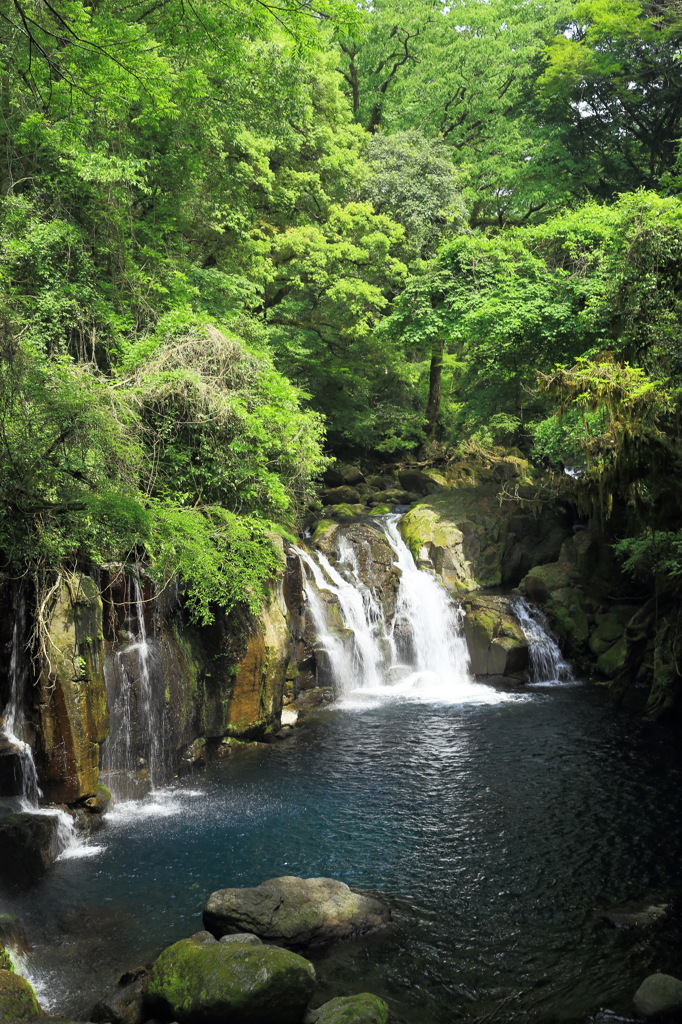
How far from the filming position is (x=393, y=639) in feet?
55.9

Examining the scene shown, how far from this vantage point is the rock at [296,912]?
6723 millimetres

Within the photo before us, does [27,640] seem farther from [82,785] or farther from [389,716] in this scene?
[389,716]

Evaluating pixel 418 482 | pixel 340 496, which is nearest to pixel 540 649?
pixel 340 496

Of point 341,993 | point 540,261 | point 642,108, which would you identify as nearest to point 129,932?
point 341,993

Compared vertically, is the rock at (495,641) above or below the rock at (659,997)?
above

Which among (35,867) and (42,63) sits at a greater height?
(42,63)

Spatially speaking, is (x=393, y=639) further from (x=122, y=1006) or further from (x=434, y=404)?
(x=434, y=404)

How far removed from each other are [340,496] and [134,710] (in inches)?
529

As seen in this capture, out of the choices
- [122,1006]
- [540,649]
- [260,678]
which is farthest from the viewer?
[540,649]

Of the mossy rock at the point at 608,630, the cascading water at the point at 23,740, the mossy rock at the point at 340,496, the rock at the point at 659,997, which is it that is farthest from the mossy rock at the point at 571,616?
the cascading water at the point at 23,740

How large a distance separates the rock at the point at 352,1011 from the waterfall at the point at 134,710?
17.4 feet

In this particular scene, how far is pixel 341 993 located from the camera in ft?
Result: 19.9

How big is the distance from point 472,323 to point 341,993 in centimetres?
1431

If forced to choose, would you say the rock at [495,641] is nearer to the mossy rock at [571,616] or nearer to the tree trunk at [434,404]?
the mossy rock at [571,616]
